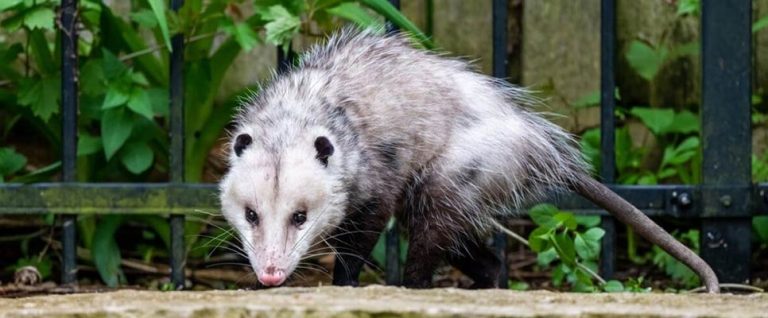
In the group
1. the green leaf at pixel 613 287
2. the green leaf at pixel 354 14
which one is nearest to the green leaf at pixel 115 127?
the green leaf at pixel 354 14

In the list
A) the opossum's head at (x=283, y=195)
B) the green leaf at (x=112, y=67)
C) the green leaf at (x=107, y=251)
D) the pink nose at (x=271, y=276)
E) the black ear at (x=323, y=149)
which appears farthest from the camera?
the green leaf at (x=107, y=251)

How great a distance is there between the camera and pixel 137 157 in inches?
170

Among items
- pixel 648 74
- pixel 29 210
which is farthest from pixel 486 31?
pixel 29 210

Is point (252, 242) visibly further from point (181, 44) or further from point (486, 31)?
point (486, 31)

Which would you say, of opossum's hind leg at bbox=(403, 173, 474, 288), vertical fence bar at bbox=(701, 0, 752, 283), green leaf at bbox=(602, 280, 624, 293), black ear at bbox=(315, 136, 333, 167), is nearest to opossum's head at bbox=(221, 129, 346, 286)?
black ear at bbox=(315, 136, 333, 167)

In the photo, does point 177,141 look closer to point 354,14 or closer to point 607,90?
point 354,14

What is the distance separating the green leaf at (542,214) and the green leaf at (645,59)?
34.9 inches

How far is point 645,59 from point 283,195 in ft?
5.90

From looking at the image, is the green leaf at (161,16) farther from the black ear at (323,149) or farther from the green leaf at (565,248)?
the green leaf at (565,248)

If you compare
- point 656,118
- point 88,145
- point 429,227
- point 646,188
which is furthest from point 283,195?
point 656,118

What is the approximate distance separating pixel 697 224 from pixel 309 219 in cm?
164

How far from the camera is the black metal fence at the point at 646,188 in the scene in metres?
4.13

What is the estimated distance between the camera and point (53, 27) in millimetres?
4051

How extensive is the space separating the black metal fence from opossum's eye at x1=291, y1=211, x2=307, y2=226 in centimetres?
76
